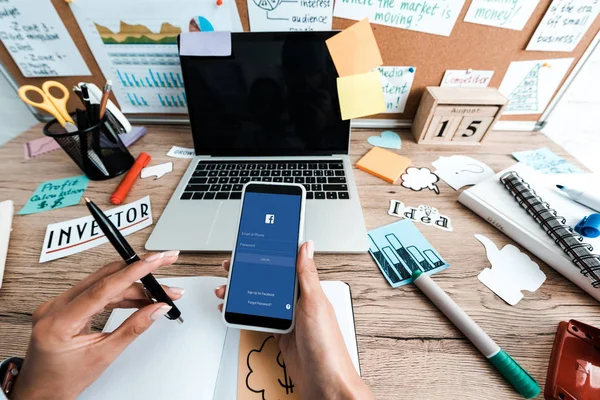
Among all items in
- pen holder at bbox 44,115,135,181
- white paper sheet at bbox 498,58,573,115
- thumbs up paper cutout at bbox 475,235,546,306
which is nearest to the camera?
thumbs up paper cutout at bbox 475,235,546,306

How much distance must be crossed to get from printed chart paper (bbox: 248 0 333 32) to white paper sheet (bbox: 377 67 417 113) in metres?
0.18

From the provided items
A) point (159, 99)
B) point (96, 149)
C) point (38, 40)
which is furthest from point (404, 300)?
point (38, 40)

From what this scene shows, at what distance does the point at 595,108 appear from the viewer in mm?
687

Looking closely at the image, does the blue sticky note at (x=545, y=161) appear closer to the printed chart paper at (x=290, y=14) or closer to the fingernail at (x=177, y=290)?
the printed chart paper at (x=290, y=14)

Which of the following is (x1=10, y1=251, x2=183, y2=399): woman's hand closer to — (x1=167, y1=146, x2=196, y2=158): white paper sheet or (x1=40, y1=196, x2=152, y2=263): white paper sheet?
(x1=40, y1=196, x2=152, y2=263): white paper sheet

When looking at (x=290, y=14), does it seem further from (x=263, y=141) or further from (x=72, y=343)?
(x=72, y=343)

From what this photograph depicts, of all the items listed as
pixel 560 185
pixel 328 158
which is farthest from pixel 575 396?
pixel 328 158

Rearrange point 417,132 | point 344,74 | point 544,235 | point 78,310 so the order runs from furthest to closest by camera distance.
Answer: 1. point 417,132
2. point 344,74
3. point 544,235
4. point 78,310

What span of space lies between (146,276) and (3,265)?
12.2 inches

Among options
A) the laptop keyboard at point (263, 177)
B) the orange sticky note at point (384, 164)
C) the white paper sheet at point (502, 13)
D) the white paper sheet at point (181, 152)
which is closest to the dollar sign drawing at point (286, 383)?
the laptop keyboard at point (263, 177)

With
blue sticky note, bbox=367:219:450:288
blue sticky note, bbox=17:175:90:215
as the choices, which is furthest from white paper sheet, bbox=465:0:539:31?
blue sticky note, bbox=17:175:90:215

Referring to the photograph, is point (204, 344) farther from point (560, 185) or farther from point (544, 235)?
point (560, 185)

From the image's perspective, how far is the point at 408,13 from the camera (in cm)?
56

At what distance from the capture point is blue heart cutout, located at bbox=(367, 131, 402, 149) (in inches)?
25.7
